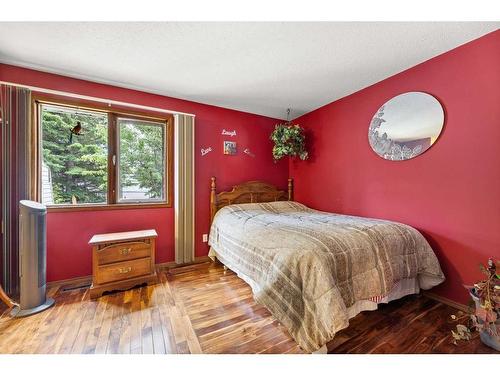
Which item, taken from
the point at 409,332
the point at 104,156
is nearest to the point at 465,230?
the point at 409,332

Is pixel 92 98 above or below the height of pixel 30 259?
above

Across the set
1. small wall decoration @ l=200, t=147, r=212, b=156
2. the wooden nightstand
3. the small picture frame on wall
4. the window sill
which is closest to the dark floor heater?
the wooden nightstand

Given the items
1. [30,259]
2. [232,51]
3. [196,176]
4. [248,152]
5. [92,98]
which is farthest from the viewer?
[248,152]

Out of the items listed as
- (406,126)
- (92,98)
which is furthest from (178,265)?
(406,126)

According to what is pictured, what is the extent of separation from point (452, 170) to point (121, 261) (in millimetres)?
3364

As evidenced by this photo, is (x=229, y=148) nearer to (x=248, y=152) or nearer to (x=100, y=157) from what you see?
(x=248, y=152)

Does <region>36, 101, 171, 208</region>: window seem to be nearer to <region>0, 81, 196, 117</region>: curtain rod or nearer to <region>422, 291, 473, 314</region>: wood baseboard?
<region>0, 81, 196, 117</region>: curtain rod

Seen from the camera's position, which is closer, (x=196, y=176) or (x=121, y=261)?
(x=121, y=261)

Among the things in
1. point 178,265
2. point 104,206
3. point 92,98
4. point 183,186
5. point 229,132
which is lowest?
point 178,265

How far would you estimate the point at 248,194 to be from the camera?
10.7 ft

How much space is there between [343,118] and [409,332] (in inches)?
96.8

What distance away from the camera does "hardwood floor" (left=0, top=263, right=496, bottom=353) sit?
1.36 m

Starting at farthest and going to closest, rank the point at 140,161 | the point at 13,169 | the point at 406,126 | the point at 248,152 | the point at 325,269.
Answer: the point at 248,152 < the point at 140,161 < the point at 406,126 < the point at 13,169 < the point at 325,269
